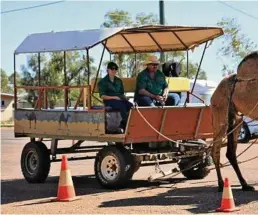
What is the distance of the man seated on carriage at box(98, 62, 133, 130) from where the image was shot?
39.6 ft

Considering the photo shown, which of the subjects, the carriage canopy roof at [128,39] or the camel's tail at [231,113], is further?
the carriage canopy roof at [128,39]

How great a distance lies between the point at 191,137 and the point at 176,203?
9.63 feet

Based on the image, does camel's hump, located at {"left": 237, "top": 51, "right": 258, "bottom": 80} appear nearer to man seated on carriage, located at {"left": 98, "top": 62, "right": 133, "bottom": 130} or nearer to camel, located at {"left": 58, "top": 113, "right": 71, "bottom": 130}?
man seated on carriage, located at {"left": 98, "top": 62, "right": 133, "bottom": 130}

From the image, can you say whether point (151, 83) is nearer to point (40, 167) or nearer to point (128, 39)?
point (128, 39)

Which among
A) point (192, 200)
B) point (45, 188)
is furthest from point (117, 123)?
point (192, 200)

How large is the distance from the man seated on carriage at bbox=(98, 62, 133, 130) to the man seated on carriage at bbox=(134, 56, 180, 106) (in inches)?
12.3

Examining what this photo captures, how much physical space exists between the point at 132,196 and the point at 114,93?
7.67 feet

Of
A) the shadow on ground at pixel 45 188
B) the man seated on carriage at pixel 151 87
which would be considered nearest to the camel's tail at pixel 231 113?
the man seated on carriage at pixel 151 87

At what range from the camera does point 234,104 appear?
1147cm

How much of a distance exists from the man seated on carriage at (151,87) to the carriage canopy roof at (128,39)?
32.3 inches

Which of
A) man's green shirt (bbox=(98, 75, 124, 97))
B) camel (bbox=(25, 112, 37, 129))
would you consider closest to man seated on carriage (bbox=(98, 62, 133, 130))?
man's green shirt (bbox=(98, 75, 124, 97))

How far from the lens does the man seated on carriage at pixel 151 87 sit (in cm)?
1244

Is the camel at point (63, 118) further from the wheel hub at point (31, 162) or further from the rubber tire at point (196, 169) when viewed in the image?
the rubber tire at point (196, 169)

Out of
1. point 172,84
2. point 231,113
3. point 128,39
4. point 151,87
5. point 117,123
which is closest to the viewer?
point 231,113
